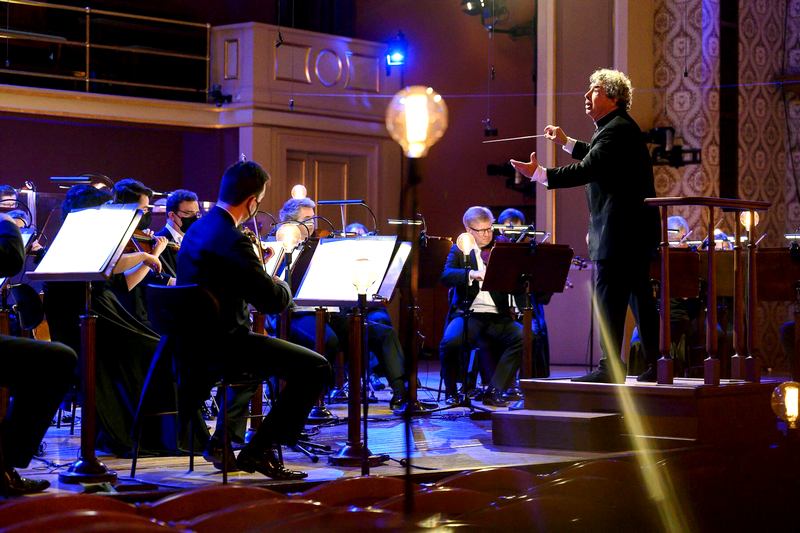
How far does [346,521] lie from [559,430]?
2569 mm

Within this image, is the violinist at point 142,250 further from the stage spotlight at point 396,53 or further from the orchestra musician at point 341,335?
the stage spotlight at point 396,53

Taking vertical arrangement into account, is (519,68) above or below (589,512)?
above

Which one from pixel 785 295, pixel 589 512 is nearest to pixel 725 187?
pixel 785 295

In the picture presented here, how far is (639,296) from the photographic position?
17.0 ft

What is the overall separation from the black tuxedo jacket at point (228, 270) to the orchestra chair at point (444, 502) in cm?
134

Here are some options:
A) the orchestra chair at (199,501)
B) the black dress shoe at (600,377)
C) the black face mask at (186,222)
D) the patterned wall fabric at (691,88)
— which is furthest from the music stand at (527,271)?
the patterned wall fabric at (691,88)

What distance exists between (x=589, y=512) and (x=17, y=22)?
11121 millimetres

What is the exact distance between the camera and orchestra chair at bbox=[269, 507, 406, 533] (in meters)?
2.71

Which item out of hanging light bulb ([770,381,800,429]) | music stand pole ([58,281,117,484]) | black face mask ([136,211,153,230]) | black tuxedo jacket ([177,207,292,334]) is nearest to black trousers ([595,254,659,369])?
hanging light bulb ([770,381,800,429])

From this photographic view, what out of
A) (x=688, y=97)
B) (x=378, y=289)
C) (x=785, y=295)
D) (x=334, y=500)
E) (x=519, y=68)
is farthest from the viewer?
(x=519, y=68)

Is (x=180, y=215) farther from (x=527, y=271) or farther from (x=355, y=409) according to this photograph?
(x=527, y=271)

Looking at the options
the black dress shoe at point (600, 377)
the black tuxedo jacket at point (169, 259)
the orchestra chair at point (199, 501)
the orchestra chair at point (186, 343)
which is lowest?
the orchestra chair at point (199, 501)

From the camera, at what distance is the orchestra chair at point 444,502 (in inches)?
123

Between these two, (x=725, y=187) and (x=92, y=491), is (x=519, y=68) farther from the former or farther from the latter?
(x=92, y=491)
